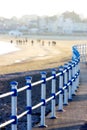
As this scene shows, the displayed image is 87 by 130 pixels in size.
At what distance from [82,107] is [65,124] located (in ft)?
8.40

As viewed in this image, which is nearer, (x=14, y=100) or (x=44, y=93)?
(x=14, y=100)

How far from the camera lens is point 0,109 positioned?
17.3 m

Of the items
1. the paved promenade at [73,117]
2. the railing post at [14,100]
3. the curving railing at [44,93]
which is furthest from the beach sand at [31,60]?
the railing post at [14,100]

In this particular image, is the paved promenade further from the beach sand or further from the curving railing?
the beach sand

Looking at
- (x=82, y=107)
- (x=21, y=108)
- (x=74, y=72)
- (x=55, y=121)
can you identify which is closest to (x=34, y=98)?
(x=21, y=108)

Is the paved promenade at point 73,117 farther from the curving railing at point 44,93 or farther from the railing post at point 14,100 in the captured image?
the railing post at point 14,100

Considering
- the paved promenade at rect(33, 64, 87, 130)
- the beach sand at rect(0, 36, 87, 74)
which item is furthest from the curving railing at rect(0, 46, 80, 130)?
the beach sand at rect(0, 36, 87, 74)

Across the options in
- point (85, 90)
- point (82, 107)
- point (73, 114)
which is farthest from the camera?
point (85, 90)

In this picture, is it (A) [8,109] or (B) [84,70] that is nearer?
(A) [8,109]

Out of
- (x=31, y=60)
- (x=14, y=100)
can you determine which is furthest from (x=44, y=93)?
(x=31, y=60)

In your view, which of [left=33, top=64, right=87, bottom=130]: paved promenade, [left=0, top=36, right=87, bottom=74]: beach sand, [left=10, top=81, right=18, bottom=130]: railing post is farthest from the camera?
[left=0, top=36, right=87, bottom=74]: beach sand

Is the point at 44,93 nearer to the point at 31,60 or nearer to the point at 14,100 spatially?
the point at 14,100

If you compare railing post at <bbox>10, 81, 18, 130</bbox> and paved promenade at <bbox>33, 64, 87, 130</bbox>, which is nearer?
railing post at <bbox>10, 81, 18, 130</bbox>

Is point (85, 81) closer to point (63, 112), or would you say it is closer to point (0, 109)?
point (0, 109)
